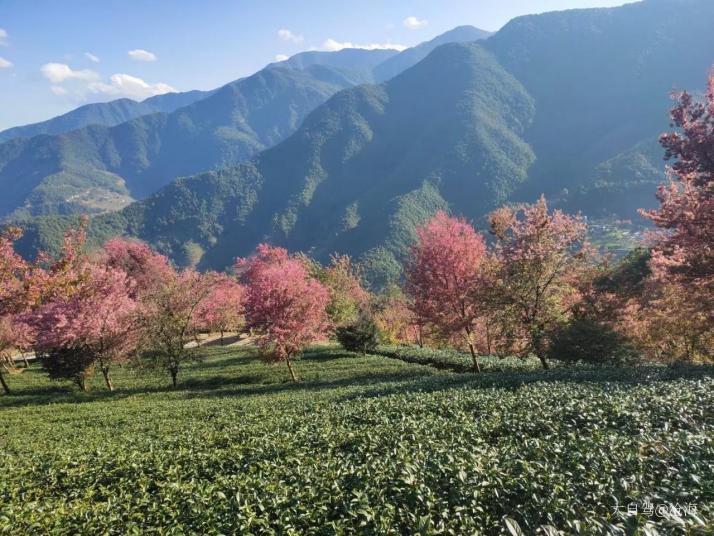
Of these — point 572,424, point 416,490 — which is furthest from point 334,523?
point 572,424

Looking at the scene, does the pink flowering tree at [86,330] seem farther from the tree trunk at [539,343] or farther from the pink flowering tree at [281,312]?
the tree trunk at [539,343]

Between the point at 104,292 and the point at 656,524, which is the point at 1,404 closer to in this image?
the point at 104,292

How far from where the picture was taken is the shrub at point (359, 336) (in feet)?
133

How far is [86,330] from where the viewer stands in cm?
2856

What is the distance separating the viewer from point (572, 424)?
31.2ft

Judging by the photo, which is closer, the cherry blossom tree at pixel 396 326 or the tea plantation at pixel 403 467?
the tea plantation at pixel 403 467

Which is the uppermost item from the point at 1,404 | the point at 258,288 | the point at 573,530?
the point at 258,288

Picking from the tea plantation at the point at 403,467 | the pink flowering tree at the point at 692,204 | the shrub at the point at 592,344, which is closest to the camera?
the tea plantation at the point at 403,467

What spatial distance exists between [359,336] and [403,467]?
33.3 meters

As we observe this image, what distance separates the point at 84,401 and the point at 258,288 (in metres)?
12.5

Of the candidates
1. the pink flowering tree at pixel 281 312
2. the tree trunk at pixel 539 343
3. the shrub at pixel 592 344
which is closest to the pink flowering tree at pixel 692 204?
the shrub at pixel 592 344

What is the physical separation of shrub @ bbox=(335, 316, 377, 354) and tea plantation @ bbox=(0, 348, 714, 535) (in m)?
23.7

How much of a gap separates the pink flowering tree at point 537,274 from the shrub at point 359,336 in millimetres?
18520

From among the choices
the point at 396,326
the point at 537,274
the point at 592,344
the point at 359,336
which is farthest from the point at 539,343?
the point at 396,326
